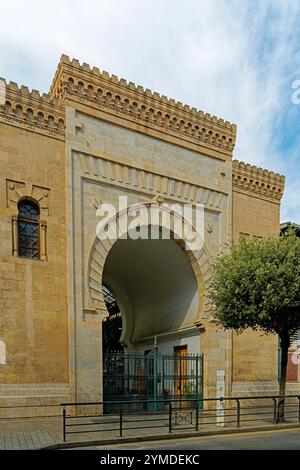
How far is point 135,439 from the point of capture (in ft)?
35.9

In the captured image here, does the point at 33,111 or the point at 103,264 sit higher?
the point at 33,111

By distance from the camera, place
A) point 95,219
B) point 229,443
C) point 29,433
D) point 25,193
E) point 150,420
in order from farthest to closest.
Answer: point 95,219 < point 25,193 < point 150,420 < point 29,433 < point 229,443

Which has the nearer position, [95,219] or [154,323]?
[95,219]

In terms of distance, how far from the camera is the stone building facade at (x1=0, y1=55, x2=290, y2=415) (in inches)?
554

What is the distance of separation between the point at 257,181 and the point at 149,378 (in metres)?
10.2

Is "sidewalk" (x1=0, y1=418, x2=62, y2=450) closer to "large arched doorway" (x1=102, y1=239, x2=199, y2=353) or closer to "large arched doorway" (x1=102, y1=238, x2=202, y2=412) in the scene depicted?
"large arched doorway" (x1=102, y1=238, x2=202, y2=412)

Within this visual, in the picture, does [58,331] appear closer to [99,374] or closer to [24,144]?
[99,374]

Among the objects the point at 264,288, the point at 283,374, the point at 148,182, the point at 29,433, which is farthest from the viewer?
the point at 148,182

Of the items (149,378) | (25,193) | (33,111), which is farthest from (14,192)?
(149,378)

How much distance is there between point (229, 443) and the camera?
10719 mm

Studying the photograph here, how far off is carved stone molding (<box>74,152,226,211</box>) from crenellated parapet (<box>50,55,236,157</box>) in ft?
5.82

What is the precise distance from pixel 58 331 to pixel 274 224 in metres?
11.9

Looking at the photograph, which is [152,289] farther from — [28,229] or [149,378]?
[28,229]
